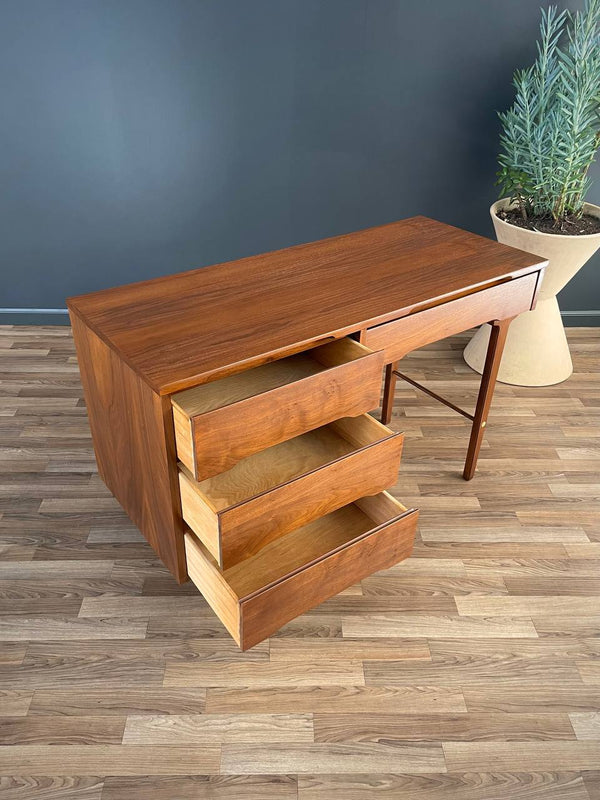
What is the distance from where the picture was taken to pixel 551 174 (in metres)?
1.89

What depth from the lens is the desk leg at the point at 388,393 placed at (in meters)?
1.92

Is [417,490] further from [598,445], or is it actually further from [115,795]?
[115,795]

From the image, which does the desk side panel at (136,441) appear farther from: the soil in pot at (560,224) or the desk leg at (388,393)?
the soil in pot at (560,224)

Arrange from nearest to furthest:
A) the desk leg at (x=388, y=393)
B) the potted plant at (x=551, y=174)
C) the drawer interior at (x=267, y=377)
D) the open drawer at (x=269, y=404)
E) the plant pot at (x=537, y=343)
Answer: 1. the open drawer at (x=269, y=404)
2. the drawer interior at (x=267, y=377)
3. the potted plant at (x=551, y=174)
4. the desk leg at (x=388, y=393)
5. the plant pot at (x=537, y=343)

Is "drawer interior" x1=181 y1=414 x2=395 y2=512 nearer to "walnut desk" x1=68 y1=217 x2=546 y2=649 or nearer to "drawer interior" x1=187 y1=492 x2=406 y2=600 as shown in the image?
"walnut desk" x1=68 y1=217 x2=546 y2=649

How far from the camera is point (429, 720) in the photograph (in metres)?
1.20

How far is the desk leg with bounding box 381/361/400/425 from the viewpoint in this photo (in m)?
1.92

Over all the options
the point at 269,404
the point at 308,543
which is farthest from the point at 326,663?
the point at 269,404

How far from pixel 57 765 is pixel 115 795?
0.40 feet

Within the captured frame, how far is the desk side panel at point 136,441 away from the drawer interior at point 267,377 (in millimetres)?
83

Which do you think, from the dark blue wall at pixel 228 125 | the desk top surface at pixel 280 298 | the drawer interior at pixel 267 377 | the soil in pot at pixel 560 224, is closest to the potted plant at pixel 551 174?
the soil in pot at pixel 560 224

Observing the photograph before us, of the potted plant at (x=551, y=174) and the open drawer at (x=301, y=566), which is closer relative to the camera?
the open drawer at (x=301, y=566)

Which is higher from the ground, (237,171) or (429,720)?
(237,171)

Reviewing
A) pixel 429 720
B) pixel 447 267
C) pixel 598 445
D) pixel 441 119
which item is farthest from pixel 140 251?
pixel 429 720
